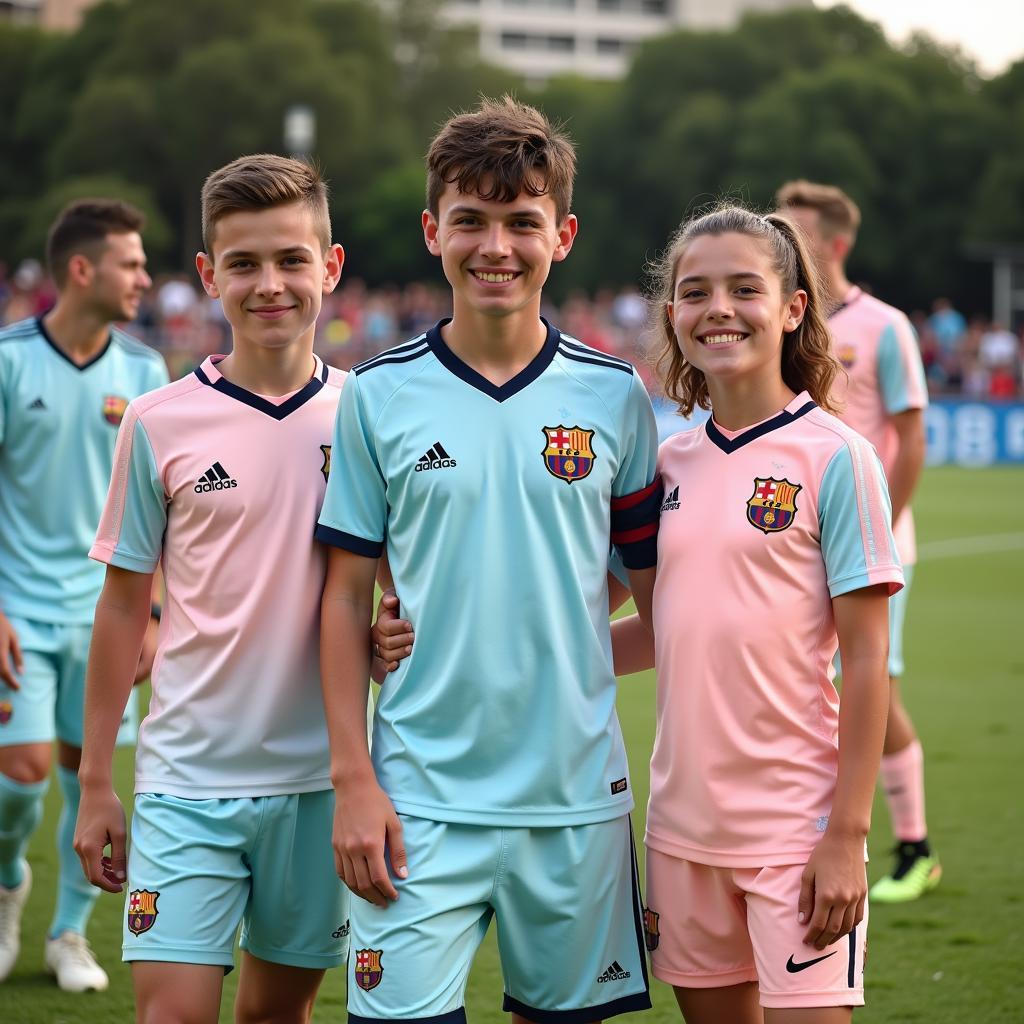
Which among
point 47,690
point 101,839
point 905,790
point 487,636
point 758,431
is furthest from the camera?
point 905,790

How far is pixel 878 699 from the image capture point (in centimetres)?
322

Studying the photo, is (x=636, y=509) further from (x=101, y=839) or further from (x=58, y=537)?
(x=58, y=537)

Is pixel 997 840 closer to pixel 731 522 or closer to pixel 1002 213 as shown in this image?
pixel 731 522

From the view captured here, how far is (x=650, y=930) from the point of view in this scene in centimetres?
343

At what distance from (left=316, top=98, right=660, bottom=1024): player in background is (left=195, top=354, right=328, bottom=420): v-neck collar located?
14.3 inches

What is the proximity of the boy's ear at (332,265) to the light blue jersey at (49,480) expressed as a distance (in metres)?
1.89

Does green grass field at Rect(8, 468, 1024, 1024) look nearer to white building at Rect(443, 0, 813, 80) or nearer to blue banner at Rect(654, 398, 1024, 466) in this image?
blue banner at Rect(654, 398, 1024, 466)

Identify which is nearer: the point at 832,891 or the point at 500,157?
the point at 832,891

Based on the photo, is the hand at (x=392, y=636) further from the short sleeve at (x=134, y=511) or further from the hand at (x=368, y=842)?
the short sleeve at (x=134, y=511)

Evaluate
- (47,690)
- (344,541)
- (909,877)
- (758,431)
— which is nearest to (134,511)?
(344,541)

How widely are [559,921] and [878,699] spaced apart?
79 centimetres

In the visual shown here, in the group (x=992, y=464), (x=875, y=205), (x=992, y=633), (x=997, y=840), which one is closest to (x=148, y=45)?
(x=875, y=205)

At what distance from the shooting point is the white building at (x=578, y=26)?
3812 inches

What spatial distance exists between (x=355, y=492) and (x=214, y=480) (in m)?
0.45
